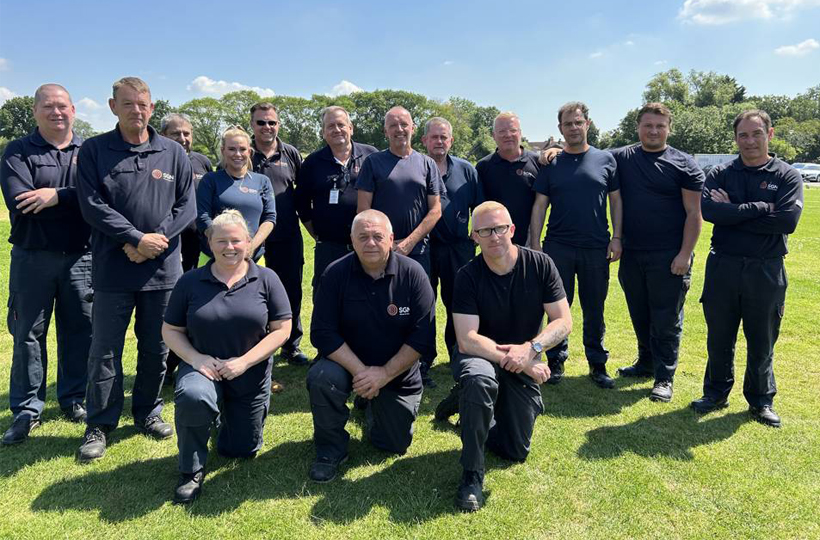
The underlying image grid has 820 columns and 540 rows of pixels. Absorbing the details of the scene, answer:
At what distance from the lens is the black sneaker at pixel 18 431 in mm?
3859

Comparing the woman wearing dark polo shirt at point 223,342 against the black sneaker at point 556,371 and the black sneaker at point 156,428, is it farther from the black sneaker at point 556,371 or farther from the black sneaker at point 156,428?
Answer: the black sneaker at point 556,371

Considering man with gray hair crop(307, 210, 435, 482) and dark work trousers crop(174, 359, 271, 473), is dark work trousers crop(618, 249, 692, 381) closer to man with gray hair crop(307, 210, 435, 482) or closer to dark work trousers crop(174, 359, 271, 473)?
man with gray hair crop(307, 210, 435, 482)

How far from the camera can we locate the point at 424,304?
3.64m

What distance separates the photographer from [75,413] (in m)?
4.26

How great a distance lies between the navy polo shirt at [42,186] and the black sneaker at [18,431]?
1.35 m

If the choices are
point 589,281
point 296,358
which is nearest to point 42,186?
point 296,358

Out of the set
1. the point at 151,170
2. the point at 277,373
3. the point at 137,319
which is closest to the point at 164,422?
the point at 137,319

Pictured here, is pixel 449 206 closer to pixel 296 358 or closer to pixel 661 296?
pixel 661 296

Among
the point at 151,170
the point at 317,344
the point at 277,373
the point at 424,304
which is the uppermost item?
the point at 151,170

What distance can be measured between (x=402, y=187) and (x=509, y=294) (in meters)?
1.58

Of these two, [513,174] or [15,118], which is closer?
[513,174]

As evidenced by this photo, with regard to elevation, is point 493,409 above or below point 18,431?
above

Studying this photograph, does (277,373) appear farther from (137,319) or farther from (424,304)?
(424,304)

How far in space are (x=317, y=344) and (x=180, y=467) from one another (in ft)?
3.76
